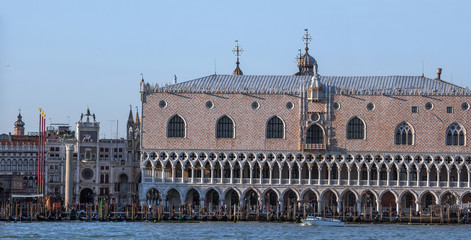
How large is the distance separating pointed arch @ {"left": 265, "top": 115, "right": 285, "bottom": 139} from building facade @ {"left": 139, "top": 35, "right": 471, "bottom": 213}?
74mm

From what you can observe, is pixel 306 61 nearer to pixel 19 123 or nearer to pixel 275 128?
pixel 275 128

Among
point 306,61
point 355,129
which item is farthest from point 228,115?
point 306,61

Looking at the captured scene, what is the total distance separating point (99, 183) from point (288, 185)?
78.6 feet

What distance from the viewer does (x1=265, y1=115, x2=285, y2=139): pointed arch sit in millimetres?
101000

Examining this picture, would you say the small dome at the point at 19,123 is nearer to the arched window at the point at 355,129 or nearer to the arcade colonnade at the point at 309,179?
the arcade colonnade at the point at 309,179

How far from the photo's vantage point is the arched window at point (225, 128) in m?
101

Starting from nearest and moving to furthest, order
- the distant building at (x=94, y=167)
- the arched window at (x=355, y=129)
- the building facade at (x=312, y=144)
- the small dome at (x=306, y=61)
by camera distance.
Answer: the building facade at (x=312, y=144), the arched window at (x=355, y=129), the small dome at (x=306, y=61), the distant building at (x=94, y=167)

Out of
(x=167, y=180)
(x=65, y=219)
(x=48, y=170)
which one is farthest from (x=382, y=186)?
(x=48, y=170)

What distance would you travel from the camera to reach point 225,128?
101375 millimetres

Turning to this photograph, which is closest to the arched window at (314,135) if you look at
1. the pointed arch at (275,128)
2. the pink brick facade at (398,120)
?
the pink brick facade at (398,120)

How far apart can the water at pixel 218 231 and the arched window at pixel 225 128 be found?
9.39 metres

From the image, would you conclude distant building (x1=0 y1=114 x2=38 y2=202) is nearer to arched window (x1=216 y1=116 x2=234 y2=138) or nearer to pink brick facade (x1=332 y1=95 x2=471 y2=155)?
arched window (x1=216 y1=116 x2=234 y2=138)

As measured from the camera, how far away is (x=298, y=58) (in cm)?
11250

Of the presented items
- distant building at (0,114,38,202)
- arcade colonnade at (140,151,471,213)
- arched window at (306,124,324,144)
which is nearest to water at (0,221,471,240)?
arcade colonnade at (140,151,471,213)
